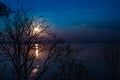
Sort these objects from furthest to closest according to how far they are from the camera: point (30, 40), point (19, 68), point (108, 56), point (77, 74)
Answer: point (108, 56), point (77, 74), point (30, 40), point (19, 68)

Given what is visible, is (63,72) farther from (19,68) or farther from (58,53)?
(19,68)

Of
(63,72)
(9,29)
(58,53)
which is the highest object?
(9,29)

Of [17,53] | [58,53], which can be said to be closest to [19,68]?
[17,53]

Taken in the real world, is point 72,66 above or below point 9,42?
below

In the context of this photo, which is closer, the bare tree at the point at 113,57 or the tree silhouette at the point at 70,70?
the tree silhouette at the point at 70,70

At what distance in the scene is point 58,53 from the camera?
65.8ft

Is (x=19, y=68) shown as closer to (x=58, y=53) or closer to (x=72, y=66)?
(x=58, y=53)

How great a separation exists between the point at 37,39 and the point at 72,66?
8060 millimetres

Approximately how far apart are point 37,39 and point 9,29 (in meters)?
2.36

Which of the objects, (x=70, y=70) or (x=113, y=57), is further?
(x=113, y=57)

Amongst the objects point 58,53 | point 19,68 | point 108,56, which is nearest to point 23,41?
point 19,68

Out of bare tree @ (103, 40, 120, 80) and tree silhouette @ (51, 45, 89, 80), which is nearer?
tree silhouette @ (51, 45, 89, 80)

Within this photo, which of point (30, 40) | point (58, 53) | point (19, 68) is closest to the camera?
point (19, 68)

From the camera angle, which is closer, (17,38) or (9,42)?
(17,38)
